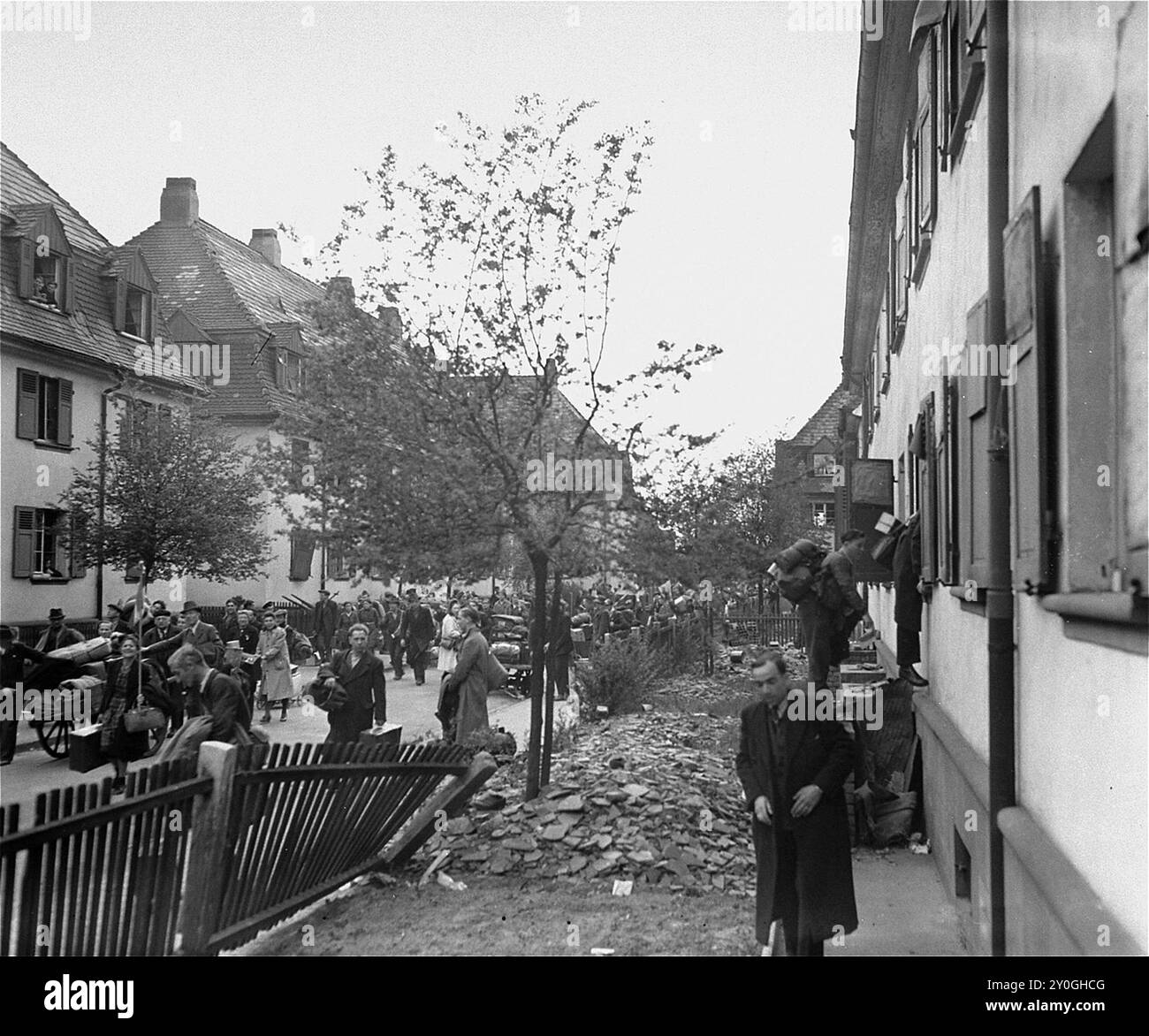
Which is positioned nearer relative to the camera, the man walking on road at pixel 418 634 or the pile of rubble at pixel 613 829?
the pile of rubble at pixel 613 829

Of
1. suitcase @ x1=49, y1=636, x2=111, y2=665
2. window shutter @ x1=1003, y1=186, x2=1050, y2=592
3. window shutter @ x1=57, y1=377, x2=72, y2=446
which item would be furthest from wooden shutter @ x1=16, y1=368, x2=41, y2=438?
window shutter @ x1=1003, y1=186, x2=1050, y2=592

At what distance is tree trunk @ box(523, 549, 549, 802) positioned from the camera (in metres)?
10.2

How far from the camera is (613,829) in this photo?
9.11 m

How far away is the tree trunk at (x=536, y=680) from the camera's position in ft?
33.6

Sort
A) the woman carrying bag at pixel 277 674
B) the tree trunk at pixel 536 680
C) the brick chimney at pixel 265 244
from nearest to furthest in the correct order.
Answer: the tree trunk at pixel 536 680, the woman carrying bag at pixel 277 674, the brick chimney at pixel 265 244

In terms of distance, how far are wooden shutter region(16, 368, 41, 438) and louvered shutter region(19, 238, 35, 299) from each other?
217 cm

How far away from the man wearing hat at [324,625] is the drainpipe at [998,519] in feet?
79.4

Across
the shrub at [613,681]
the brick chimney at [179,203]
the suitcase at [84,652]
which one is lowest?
the shrub at [613,681]

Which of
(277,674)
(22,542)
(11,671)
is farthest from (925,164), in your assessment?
(22,542)

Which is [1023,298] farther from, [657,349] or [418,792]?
[657,349]

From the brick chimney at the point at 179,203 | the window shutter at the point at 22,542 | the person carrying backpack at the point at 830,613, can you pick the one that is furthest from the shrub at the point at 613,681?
the brick chimney at the point at 179,203

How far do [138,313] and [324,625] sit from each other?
10.6m

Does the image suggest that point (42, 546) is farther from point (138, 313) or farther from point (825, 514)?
point (825, 514)

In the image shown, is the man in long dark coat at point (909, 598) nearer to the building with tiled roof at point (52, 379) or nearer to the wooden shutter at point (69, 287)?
the building with tiled roof at point (52, 379)
